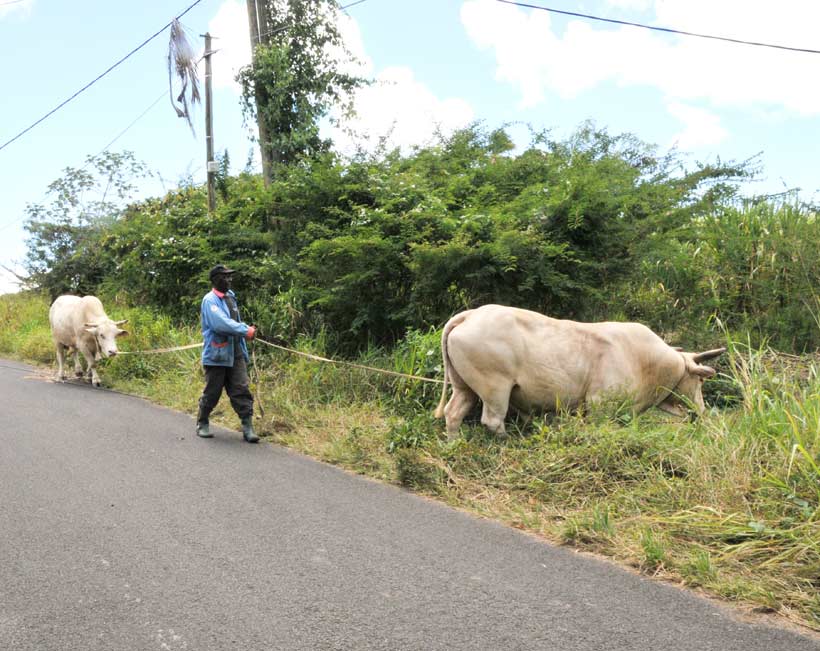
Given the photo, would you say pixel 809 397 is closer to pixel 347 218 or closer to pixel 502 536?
pixel 502 536

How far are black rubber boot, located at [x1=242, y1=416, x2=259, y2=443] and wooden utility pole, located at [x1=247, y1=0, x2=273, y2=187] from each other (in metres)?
6.48

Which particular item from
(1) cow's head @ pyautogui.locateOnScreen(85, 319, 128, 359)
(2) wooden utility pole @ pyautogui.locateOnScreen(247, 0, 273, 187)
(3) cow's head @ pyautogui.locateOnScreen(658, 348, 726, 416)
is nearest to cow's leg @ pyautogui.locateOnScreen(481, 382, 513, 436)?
(3) cow's head @ pyautogui.locateOnScreen(658, 348, 726, 416)

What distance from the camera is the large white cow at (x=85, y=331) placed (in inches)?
472

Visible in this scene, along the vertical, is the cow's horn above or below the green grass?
above

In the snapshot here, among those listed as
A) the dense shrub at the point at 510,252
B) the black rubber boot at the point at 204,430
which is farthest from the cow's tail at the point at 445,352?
the black rubber boot at the point at 204,430

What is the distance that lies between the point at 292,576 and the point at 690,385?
14.2 ft

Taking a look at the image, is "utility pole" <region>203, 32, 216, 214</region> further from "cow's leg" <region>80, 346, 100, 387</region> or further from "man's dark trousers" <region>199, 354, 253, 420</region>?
"man's dark trousers" <region>199, 354, 253, 420</region>

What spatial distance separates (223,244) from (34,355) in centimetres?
626

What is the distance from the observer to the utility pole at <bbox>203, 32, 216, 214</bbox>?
14562 millimetres

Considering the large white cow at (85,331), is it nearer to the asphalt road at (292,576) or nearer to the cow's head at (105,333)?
the cow's head at (105,333)

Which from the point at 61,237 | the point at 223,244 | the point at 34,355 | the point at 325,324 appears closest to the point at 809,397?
the point at 325,324

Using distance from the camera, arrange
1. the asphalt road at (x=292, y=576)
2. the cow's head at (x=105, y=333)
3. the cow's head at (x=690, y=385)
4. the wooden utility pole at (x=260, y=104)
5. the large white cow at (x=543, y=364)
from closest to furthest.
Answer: the asphalt road at (x=292, y=576)
the large white cow at (x=543, y=364)
the cow's head at (x=690, y=385)
the cow's head at (x=105, y=333)
the wooden utility pole at (x=260, y=104)

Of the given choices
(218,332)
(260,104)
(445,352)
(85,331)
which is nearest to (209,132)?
(260,104)

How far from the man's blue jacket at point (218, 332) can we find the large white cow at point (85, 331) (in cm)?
439
